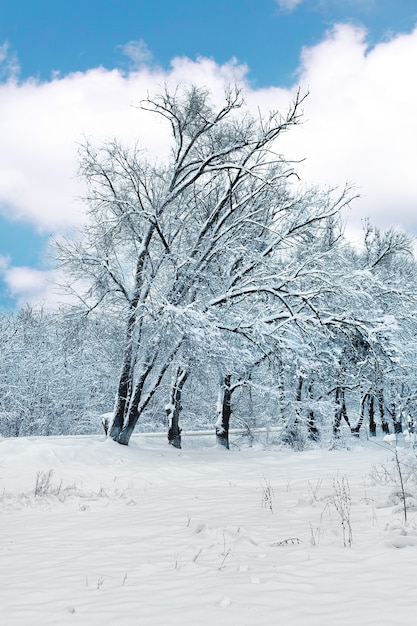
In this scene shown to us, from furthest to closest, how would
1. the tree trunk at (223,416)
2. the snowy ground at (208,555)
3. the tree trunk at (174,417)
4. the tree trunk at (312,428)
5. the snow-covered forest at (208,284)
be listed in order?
the tree trunk at (312,428), the tree trunk at (223,416), the tree trunk at (174,417), the snow-covered forest at (208,284), the snowy ground at (208,555)

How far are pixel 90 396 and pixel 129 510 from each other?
26156mm

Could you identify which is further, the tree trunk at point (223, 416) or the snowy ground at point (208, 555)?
the tree trunk at point (223, 416)

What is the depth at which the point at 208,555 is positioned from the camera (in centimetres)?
415

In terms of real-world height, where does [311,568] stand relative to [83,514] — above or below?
above

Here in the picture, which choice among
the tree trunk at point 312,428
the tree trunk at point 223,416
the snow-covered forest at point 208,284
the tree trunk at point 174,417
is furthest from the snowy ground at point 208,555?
the tree trunk at point 312,428

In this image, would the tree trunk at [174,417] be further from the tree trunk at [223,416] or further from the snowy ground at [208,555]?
the snowy ground at [208,555]

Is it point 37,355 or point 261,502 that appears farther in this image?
point 37,355

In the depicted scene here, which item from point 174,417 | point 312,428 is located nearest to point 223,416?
point 174,417

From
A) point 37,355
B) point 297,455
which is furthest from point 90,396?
point 297,455

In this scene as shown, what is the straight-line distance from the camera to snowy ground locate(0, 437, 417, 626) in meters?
2.92

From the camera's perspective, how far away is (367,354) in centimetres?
1347

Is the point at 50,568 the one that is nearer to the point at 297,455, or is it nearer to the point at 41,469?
the point at 41,469

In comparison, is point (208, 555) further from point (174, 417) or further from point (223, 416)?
point (223, 416)

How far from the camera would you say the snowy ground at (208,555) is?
2.92 metres
